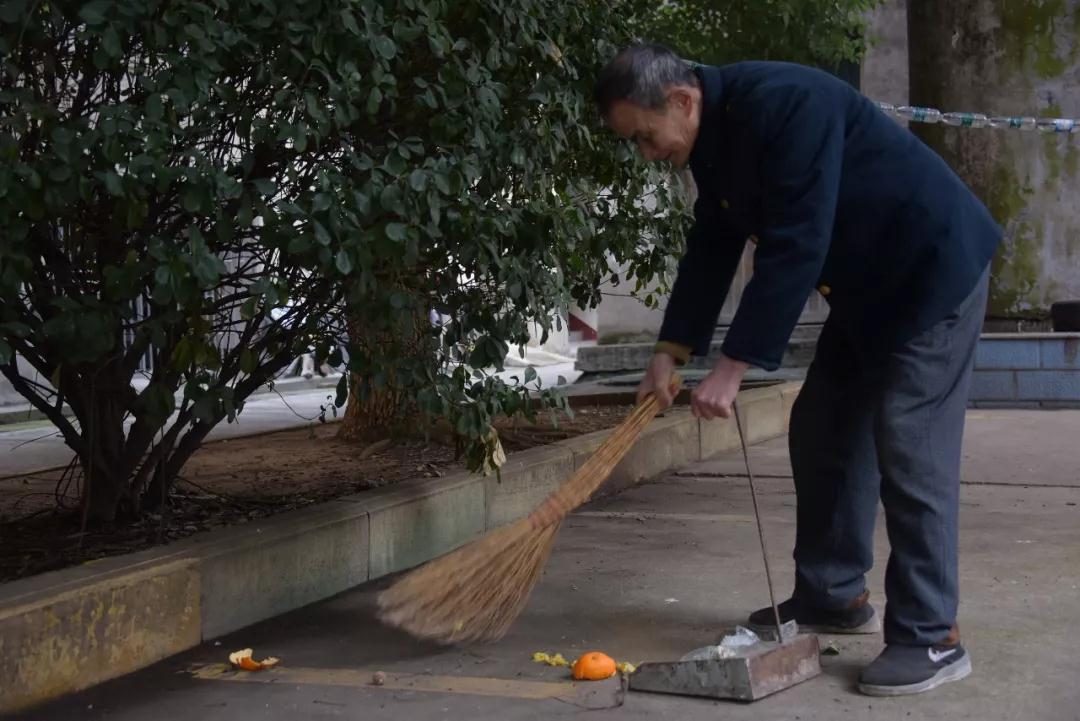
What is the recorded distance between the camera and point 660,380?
12.3 feet

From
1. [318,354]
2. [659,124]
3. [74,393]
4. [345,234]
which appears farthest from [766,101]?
[74,393]

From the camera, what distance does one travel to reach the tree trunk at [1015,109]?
1223 cm

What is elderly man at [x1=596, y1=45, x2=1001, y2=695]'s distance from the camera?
135 inches

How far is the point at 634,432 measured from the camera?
3.82m

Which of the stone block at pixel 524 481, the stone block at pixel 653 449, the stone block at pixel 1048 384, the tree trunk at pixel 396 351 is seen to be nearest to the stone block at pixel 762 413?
the stone block at pixel 653 449

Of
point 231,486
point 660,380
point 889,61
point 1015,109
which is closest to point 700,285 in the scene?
point 660,380

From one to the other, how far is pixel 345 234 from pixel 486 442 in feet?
4.16

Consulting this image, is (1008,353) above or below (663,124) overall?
below

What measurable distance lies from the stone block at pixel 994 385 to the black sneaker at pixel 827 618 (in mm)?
8086

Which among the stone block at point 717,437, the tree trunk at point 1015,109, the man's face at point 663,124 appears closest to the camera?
the man's face at point 663,124

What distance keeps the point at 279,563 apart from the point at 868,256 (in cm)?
→ 206

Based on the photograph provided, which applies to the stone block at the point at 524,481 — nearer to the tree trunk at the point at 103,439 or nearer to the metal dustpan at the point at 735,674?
the tree trunk at the point at 103,439

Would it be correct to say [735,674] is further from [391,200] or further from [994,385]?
[994,385]

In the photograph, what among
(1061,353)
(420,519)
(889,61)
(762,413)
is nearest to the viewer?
(420,519)
